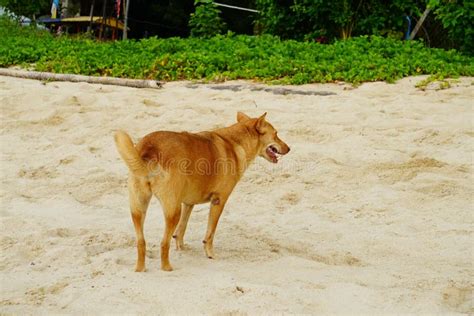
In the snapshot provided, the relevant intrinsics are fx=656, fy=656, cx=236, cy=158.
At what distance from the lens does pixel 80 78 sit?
10805 mm

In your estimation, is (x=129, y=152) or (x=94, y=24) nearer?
(x=129, y=152)

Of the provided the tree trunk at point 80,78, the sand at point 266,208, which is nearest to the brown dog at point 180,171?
the sand at point 266,208

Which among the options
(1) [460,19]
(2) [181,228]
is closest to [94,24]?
(1) [460,19]

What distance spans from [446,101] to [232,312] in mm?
6029

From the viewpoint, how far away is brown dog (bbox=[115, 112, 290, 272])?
14.0 feet

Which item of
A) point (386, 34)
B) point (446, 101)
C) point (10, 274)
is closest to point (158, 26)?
point (386, 34)

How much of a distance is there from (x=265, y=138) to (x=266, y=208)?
1.03 meters

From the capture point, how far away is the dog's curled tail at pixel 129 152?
4098 mm

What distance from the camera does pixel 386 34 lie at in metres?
15.4

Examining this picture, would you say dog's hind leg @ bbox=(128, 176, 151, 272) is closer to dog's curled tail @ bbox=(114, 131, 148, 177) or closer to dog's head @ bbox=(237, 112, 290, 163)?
dog's curled tail @ bbox=(114, 131, 148, 177)

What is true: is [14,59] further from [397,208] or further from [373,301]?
[373,301]

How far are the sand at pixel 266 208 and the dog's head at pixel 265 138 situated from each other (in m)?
0.68

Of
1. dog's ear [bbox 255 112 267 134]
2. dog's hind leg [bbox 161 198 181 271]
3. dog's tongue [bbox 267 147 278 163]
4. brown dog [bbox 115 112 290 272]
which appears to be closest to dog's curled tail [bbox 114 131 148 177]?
brown dog [bbox 115 112 290 272]

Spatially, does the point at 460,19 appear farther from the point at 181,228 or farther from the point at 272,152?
the point at 181,228
